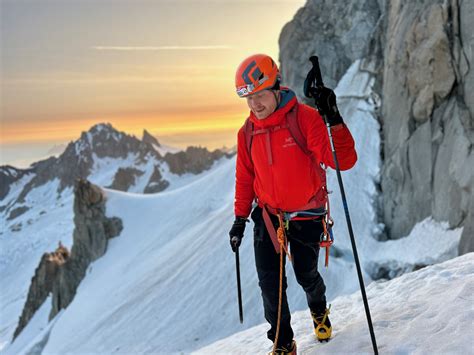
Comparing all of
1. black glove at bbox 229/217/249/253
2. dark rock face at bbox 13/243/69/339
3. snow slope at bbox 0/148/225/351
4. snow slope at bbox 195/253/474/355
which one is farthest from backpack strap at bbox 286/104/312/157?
snow slope at bbox 0/148/225/351

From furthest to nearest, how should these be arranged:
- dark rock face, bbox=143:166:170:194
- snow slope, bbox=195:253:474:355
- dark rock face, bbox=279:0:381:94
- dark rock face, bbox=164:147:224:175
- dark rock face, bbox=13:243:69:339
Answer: dark rock face, bbox=164:147:224:175, dark rock face, bbox=143:166:170:194, dark rock face, bbox=13:243:69:339, dark rock face, bbox=279:0:381:94, snow slope, bbox=195:253:474:355

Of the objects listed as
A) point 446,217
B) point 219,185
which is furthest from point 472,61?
point 219,185

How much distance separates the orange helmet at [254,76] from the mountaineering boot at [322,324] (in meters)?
2.86

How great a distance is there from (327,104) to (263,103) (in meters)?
0.83

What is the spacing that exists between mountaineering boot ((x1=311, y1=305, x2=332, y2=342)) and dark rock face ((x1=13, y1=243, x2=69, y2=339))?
4493 centimetres

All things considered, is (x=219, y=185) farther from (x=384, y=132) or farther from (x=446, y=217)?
(x=446, y=217)

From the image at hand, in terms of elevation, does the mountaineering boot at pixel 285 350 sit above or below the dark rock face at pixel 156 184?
below

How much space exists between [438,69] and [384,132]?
24.7ft

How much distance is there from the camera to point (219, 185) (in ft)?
131

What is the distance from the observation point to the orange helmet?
16.4 feet

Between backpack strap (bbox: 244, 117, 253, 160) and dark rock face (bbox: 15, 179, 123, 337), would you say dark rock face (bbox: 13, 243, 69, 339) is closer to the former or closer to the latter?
dark rock face (bbox: 15, 179, 123, 337)

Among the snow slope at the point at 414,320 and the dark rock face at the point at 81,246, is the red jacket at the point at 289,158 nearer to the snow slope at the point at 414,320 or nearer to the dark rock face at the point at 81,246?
the snow slope at the point at 414,320

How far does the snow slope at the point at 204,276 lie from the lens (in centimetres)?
1655

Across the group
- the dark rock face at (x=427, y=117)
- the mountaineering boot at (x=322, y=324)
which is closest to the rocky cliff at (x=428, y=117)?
the dark rock face at (x=427, y=117)
